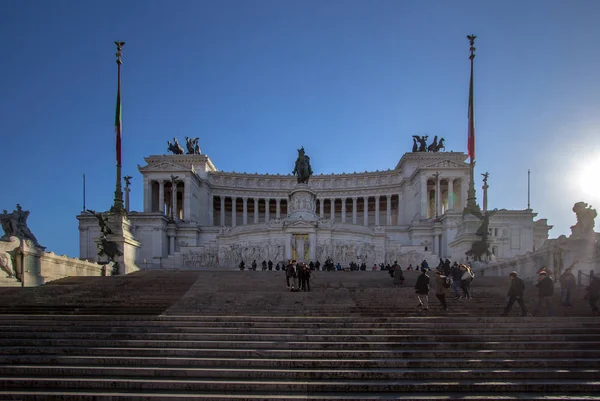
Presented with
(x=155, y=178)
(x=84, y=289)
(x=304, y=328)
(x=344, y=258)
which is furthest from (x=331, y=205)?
(x=304, y=328)

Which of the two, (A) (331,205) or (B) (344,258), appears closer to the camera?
(B) (344,258)

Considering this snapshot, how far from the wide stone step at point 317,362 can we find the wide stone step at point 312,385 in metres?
0.74

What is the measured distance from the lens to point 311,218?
4769cm

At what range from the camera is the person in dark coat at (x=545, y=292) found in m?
14.4

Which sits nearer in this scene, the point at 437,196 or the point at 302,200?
the point at 302,200

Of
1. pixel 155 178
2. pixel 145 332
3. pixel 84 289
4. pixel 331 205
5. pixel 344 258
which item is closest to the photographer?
pixel 145 332

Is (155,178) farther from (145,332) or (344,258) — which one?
(145,332)

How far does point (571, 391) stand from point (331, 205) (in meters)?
72.2

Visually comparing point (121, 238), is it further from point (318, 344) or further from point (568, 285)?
point (568, 285)

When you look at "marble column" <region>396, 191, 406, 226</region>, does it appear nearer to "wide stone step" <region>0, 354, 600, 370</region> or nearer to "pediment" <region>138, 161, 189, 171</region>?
"pediment" <region>138, 161, 189, 171</region>

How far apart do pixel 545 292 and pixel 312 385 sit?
8.61 metres

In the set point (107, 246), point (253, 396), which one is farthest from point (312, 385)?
point (107, 246)

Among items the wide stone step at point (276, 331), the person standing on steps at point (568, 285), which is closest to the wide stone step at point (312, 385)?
the wide stone step at point (276, 331)

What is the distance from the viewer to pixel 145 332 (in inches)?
493
